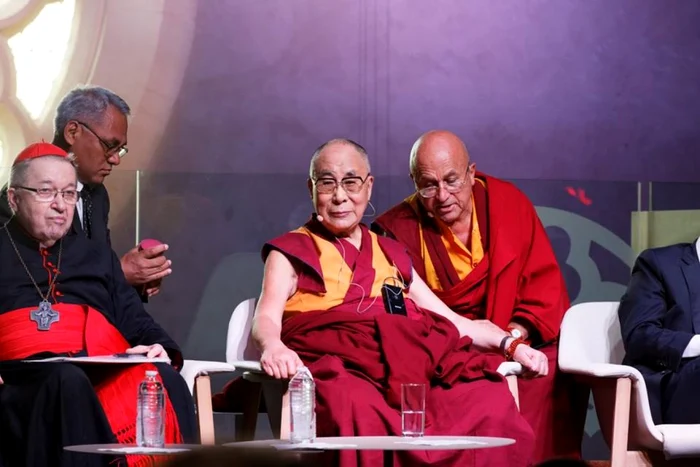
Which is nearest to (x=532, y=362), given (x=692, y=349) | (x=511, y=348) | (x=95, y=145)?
(x=511, y=348)

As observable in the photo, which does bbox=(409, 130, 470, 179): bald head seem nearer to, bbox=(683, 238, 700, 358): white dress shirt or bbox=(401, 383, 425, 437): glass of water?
bbox=(683, 238, 700, 358): white dress shirt

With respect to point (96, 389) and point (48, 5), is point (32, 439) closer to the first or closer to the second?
point (96, 389)

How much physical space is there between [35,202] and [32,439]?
691 millimetres

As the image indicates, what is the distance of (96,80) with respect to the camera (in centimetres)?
475

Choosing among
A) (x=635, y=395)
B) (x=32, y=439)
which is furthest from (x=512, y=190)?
(x=32, y=439)

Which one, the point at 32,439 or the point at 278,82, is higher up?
the point at 278,82

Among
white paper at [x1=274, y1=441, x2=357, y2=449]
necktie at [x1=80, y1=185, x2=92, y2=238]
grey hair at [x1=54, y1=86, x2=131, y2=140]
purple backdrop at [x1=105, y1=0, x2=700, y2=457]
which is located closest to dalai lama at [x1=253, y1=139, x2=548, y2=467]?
white paper at [x1=274, y1=441, x2=357, y2=449]

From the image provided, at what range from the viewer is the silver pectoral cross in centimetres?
312

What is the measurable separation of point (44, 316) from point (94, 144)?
92 cm

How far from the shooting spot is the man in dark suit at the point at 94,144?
Answer: 3830mm

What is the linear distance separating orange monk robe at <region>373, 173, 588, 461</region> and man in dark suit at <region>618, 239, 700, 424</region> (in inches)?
11.4

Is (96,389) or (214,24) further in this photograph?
(214,24)

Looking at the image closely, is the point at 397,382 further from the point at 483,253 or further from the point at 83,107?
the point at 83,107

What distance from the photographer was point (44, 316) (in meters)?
3.13
